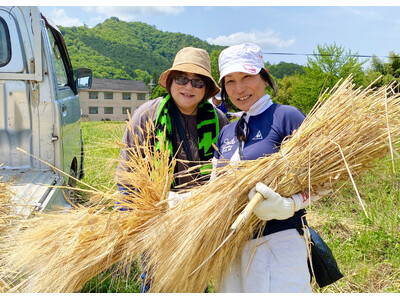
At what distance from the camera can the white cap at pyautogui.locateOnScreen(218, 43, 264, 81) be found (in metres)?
1.68

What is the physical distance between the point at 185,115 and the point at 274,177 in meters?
0.91

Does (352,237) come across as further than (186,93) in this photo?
Yes

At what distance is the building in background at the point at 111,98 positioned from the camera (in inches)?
2618

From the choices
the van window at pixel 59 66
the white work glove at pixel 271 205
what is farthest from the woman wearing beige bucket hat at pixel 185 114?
the van window at pixel 59 66

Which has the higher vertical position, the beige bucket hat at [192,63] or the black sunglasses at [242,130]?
the beige bucket hat at [192,63]

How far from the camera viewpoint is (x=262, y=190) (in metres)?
1.37

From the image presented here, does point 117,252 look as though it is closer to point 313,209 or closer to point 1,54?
point 1,54

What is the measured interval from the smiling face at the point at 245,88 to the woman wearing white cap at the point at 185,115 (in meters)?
0.35

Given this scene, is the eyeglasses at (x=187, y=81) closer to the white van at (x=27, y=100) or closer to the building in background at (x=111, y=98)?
the white van at (x=27, y=100)

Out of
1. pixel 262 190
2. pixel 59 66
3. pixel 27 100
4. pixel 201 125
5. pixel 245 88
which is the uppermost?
pixel 59 66

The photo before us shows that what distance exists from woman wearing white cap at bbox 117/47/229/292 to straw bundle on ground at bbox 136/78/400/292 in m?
0.57

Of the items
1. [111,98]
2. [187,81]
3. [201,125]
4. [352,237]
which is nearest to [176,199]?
[201,125]

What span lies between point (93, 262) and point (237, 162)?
2.63 feet

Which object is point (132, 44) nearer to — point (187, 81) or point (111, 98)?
point (111, 98)
